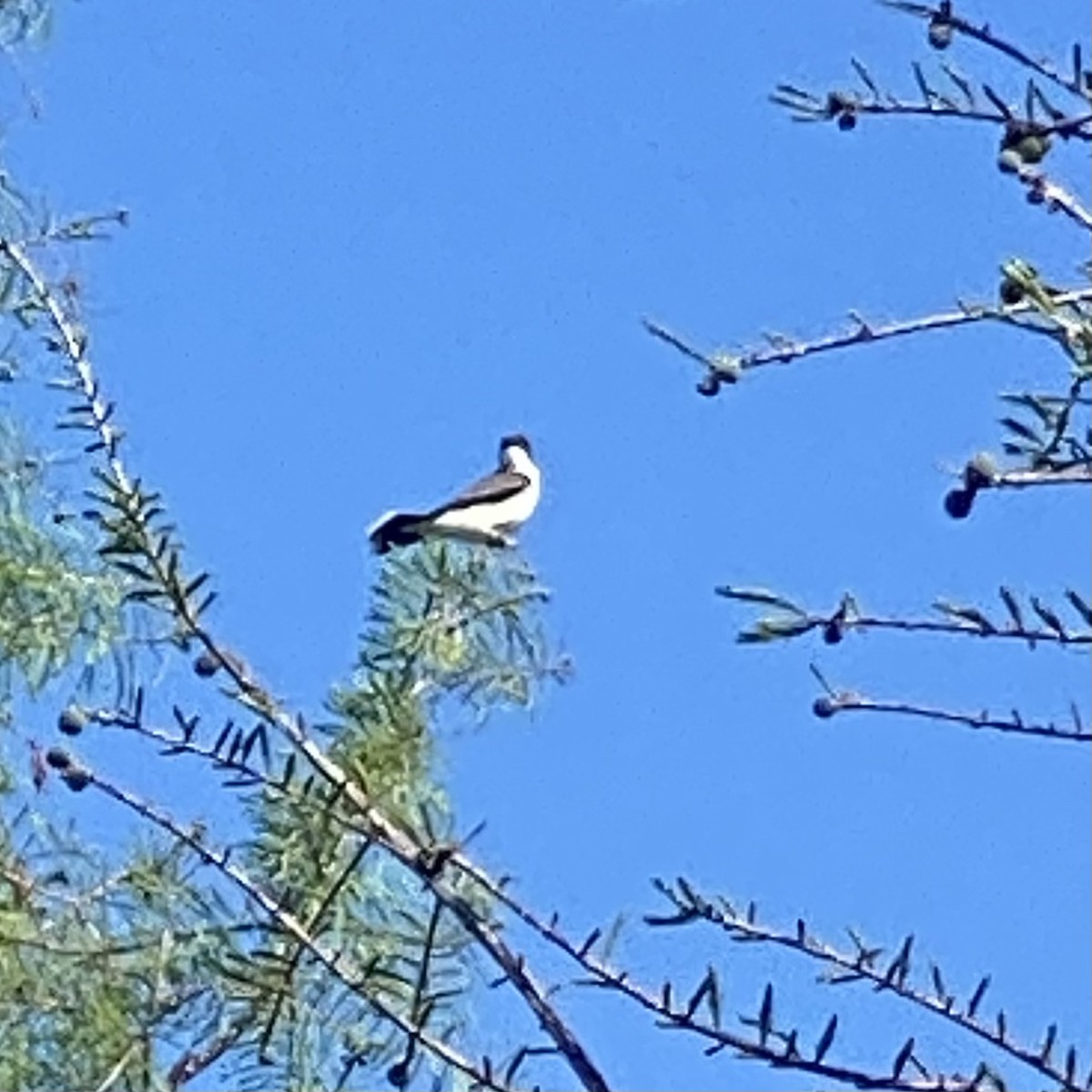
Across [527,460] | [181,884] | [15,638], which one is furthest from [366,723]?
[527,460]

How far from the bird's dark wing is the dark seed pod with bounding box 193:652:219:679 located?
13.9 feet

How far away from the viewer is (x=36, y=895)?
308cm

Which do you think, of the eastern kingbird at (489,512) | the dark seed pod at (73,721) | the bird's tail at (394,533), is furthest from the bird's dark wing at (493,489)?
the dark seed pod at (73,721)

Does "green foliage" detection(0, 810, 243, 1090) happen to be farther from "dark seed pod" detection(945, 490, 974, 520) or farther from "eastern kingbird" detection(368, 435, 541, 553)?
"dark seed pod" detection(945, 490, 974, 520)

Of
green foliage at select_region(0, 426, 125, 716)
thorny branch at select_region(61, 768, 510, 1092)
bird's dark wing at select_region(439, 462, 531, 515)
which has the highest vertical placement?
bird's dark wing at select_region(439, 462, 531, 515)

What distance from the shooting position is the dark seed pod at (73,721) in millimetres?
1434

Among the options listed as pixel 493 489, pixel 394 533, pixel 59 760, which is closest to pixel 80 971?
pixel 394 533

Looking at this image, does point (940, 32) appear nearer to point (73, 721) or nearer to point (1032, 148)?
point (1032, 148)

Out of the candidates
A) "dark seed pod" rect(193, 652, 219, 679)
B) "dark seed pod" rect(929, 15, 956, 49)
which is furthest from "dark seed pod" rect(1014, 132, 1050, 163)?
"dark seed pod" rect(193, 652, 219, 679)

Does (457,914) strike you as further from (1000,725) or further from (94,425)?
(94,425)

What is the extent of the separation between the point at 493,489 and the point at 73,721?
16.0 ft

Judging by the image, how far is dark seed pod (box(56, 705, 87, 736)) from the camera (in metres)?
1.43

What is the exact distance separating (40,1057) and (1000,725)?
7.42ft

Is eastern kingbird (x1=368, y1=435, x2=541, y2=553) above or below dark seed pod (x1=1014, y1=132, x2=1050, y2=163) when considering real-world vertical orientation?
above
